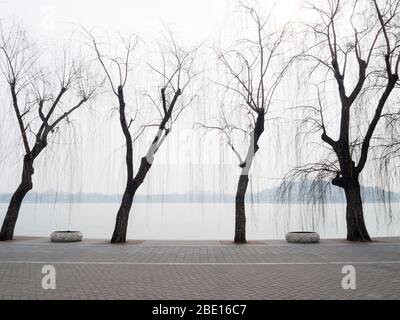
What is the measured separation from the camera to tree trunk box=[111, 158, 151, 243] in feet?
56.5

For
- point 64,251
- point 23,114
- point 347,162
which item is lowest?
Answer: point 64,251

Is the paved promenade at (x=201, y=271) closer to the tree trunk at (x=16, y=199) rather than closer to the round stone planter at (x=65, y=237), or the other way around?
the round stone planter at (x=65, y=237)

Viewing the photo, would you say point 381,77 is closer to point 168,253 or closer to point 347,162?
point 347,162

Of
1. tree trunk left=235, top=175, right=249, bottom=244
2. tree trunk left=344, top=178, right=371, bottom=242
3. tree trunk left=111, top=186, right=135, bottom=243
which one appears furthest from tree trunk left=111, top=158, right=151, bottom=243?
tree trunk left=344, top=178, right=371, bottom=242

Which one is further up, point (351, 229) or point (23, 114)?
point (23, 114)

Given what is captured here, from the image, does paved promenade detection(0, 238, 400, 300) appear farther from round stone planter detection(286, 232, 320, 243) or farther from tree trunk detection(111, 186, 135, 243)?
tree trunk detection(111, 186, 135, 243)

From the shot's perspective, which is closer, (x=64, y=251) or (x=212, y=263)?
(x=212, y=263)

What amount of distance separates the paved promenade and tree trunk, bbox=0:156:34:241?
7.14ft

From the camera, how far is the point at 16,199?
18.0 m

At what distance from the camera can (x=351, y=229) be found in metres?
17.1

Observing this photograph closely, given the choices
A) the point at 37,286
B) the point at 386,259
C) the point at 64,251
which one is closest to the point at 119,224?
the point at 64,251

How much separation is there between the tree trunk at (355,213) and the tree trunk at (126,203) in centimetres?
847

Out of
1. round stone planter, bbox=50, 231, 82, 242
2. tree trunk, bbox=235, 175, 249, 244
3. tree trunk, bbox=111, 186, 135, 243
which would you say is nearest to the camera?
tree trunk, bbox=235, 175, 249, 244
